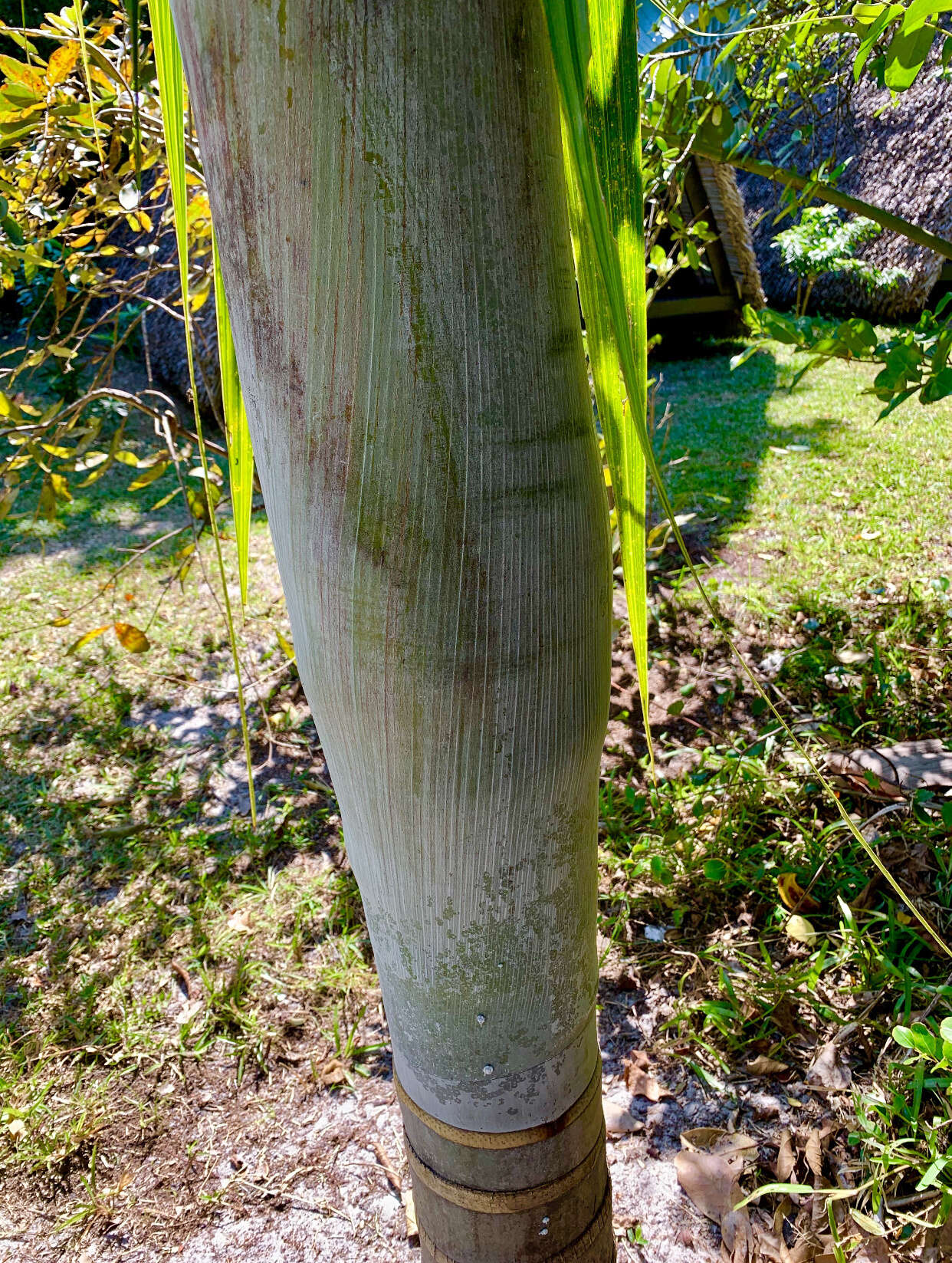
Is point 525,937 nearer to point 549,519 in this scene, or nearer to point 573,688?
point 573,688

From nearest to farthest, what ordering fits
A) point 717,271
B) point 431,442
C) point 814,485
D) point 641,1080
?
point 431,442, point 641,1080, point 814,485, point 717,271

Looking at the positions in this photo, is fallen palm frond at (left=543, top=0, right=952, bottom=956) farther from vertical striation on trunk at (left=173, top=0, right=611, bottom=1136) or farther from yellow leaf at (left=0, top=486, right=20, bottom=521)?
yellow leaf at (left=0, top=486, right=20, bottom=521)

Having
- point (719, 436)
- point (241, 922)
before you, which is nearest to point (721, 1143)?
point (241, 922)

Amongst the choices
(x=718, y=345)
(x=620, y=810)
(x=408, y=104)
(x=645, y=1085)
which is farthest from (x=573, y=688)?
(x=718, y=345)

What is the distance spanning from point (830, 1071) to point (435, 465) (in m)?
1.54

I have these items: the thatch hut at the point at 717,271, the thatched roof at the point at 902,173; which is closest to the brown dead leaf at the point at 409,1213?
the thatch hut at the point at 717,271

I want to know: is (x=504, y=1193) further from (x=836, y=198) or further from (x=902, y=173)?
(x=902, y=173)

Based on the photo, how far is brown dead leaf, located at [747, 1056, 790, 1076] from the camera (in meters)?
1.67

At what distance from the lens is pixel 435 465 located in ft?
1.96

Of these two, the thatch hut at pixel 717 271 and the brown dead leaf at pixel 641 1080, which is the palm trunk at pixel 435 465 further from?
the thatch hut at pixel 717 271

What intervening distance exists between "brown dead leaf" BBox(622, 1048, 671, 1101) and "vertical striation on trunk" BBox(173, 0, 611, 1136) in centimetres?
108

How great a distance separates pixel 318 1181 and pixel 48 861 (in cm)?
124

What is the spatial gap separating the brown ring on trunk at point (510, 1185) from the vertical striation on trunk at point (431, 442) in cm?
15

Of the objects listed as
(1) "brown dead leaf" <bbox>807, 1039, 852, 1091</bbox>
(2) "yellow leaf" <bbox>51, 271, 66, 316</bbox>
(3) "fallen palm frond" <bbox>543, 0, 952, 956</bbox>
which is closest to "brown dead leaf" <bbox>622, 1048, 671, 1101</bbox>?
(1) "brown dead leaf" <bbox>807, 1039, 852, 1091</bbox>
